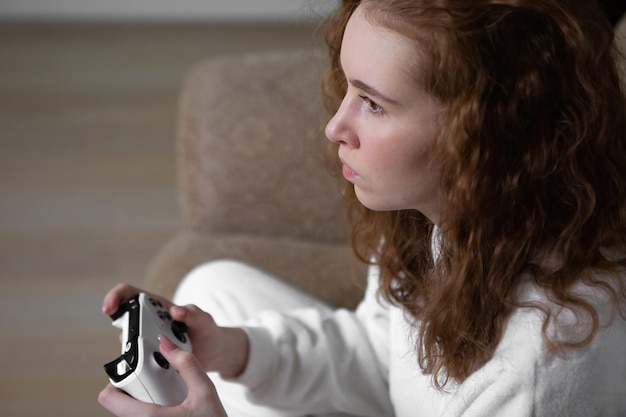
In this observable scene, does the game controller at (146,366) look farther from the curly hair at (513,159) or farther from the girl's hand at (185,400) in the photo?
the curly hair at (513,159)

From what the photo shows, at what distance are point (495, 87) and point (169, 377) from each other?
15.9 inches

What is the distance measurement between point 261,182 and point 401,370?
0.44 metres

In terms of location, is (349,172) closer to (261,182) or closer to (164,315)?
(164,315)

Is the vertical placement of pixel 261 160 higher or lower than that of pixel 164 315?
lower

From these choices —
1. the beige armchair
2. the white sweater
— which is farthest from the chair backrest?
the white sweater

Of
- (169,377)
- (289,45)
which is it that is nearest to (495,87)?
(169,377)

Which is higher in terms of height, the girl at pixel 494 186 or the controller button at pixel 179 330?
the girl at pixel 494 186

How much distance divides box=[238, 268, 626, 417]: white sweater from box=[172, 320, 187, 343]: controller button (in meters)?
0.10

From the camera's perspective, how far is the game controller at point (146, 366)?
827mm

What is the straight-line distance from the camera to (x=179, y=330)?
900 millimetres

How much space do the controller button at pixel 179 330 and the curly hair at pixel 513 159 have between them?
9.3 inches

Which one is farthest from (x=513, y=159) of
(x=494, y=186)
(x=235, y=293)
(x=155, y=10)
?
(x=155, y=10)

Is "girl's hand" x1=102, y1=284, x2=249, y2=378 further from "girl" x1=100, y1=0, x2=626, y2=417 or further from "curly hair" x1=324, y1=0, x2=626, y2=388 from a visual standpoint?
"curly hair" x1=324, y1=0, x2=626, y2=388

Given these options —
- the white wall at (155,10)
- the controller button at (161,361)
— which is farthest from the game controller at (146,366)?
the white wall at (155,10)
